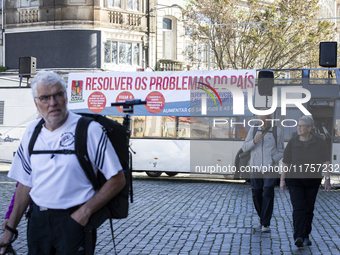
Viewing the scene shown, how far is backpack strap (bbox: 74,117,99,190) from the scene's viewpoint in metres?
2.85

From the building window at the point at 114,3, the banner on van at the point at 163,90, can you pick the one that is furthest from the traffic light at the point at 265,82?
the building window at the point at 114,3

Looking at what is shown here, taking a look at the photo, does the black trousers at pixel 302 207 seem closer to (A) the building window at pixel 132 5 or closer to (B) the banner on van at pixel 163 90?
(B) the banner on van at pixel 163 90

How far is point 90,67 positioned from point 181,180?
1301 centimetres

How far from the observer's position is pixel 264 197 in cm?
725

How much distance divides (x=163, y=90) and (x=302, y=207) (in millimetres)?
9856

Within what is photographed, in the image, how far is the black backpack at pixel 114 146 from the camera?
2.85 meters

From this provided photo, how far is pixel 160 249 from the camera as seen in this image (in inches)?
243

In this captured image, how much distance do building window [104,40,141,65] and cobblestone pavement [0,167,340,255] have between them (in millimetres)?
16603

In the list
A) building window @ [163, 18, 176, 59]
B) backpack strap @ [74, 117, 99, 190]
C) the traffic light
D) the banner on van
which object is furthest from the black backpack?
building window @ [163, 18, 176, 59]

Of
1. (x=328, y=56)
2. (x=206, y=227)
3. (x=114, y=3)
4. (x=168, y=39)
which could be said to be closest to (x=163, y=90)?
(x=328, y=56)

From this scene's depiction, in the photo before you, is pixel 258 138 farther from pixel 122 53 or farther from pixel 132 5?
pixel 132 5

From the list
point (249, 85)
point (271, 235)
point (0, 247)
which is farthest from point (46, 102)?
point (249, 85)

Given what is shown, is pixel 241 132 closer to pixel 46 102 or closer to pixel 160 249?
pixel 160 249

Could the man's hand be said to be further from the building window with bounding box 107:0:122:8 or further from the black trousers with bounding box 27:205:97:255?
the building window with bounding box 107:0:122:8
